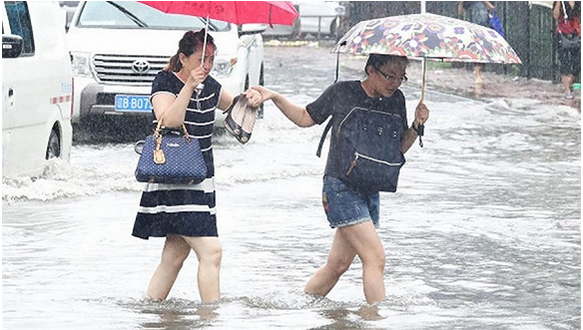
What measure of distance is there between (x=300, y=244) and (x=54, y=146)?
3665 millimetres

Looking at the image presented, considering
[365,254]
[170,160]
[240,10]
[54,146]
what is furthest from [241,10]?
[54,146]

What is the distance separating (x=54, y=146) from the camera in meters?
14.0

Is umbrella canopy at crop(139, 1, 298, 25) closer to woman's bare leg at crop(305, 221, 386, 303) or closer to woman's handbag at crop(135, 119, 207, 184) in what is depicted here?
woman's handbag at crop(135, 119, 207, 184)

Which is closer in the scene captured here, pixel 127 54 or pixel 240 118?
pixel 240 118

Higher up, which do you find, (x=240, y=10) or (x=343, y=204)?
(x=240, y=10)

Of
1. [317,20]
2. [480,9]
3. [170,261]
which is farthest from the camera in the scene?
[317,20]

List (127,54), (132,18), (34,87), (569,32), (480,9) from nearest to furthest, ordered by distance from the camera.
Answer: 1. (34,87)
2. (127,54)
3. (132,18)
4. (569,32)
5. (480,9)

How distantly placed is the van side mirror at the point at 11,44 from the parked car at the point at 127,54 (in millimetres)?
4956

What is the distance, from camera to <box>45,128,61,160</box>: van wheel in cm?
1381

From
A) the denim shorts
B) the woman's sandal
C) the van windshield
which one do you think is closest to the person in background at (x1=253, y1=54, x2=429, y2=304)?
the denim shorts

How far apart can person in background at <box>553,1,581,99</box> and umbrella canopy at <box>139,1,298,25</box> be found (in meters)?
15.9

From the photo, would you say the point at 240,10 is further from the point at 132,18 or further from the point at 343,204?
the point at 132,18

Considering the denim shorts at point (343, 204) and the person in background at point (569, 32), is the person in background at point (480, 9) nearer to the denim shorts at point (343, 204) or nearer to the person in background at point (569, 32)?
the person in background at point (569, 32)

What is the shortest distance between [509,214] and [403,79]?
479 centimetres
